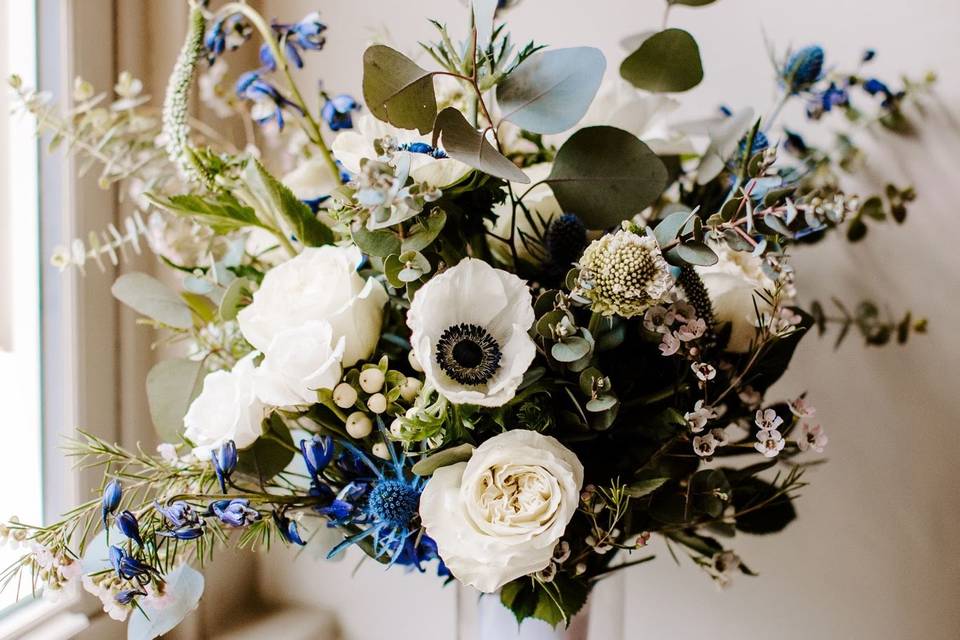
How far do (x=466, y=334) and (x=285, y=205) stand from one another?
0.62 ft

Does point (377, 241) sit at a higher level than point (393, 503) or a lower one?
higher

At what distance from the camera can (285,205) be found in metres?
0.61

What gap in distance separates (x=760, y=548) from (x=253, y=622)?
684 millimetres

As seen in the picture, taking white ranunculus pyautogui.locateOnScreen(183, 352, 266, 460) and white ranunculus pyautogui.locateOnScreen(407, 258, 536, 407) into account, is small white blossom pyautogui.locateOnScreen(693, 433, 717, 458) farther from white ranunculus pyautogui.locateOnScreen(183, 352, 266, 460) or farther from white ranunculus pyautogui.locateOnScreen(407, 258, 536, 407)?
white ranunculus pyautogui.locateOnScreen(183, 352, 266, 460)

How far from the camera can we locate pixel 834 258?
91 cm

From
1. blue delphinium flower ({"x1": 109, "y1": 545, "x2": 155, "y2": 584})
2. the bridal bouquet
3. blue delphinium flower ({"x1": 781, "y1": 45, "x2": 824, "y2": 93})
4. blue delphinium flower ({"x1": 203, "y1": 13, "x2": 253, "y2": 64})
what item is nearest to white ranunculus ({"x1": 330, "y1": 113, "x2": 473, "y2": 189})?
the bridal bouquet

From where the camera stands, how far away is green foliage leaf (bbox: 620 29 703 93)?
26.1 inches

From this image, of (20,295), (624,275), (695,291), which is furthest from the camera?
(20,295)

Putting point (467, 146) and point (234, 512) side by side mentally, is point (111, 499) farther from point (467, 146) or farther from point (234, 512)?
point (467, 146)

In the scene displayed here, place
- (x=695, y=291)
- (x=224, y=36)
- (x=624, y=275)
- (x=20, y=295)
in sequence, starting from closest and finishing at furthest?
(x=624, y=275), (x=695, y=291), (x=224, y=36), (x=20, y=295)

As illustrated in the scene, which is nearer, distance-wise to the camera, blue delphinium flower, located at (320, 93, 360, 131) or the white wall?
blue delphinium flower, located at (320, 93, 360, 131)

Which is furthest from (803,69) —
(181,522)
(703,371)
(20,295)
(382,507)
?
(20,295)

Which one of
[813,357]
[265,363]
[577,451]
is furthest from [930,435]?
[265,363]

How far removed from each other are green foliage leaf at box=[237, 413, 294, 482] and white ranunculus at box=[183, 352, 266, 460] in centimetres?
4
